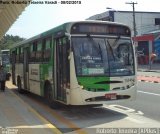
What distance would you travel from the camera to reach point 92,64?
13.6 metres

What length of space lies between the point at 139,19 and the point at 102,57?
66.0 m

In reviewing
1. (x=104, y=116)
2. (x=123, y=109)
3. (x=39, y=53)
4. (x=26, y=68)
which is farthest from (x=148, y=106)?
(x=26, y=68)

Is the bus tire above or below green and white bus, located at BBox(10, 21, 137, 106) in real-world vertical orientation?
below

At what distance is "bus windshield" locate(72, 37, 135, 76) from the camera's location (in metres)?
13.6

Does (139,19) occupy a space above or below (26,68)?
above

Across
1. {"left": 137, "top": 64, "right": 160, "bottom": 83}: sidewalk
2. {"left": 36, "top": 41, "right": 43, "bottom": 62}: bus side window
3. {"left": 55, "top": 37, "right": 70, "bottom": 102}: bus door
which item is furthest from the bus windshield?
{"left": 137, "top": 64, "right": 160, "bottom": 83}: sidewalk

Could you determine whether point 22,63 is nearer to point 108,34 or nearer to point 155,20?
point 108,34

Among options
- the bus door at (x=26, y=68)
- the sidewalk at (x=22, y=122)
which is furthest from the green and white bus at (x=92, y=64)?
the bus door at (x=26, y=68)

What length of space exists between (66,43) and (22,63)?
9.18 m

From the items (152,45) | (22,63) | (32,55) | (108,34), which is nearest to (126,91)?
(108,34)

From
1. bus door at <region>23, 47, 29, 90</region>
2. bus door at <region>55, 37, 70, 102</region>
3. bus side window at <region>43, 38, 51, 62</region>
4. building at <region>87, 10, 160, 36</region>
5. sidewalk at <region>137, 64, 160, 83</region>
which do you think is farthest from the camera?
building at <region>87, 10, 160, 36</region>

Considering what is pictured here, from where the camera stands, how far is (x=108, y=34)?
1415 cm

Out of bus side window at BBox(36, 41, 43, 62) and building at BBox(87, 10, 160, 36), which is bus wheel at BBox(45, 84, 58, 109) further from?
building at BBox(87, 10, 160, 36)

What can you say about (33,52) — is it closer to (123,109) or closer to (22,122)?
(123,109)
